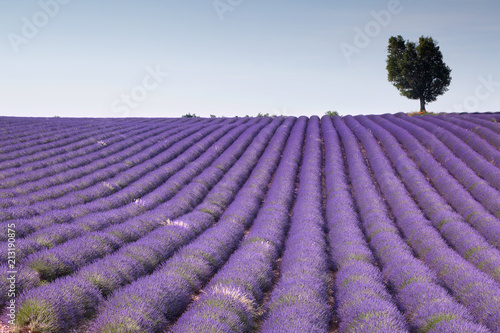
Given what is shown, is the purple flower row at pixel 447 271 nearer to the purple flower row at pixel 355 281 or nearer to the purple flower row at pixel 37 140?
the purple flower row at pixel 355 281

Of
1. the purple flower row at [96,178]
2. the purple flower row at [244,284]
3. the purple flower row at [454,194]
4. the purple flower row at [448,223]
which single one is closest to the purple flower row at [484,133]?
the purple flower row at [454,194]

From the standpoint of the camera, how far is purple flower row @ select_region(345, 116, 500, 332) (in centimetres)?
505

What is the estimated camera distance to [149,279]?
18.2 ft

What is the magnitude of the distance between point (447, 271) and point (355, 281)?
6.61 feet

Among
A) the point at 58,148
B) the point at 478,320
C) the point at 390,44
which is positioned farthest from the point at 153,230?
the point at 390,44

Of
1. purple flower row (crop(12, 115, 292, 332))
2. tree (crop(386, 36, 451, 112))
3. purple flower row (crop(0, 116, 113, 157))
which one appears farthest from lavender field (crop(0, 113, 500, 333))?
tree (crop(386, 36, 451, 112))

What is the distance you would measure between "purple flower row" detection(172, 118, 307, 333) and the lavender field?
0.11 feet

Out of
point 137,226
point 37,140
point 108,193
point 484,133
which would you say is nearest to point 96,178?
point 108,193

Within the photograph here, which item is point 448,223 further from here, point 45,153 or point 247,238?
point 45,153

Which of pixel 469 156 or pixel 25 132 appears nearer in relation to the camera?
pixel 469 156

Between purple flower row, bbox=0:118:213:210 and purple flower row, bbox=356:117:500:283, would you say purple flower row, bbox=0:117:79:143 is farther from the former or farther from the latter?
purple flower row, bbox=356:117:500:283

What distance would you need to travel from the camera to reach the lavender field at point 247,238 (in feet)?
15.9

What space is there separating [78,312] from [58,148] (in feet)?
49.3

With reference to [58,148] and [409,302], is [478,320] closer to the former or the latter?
[409,302]
